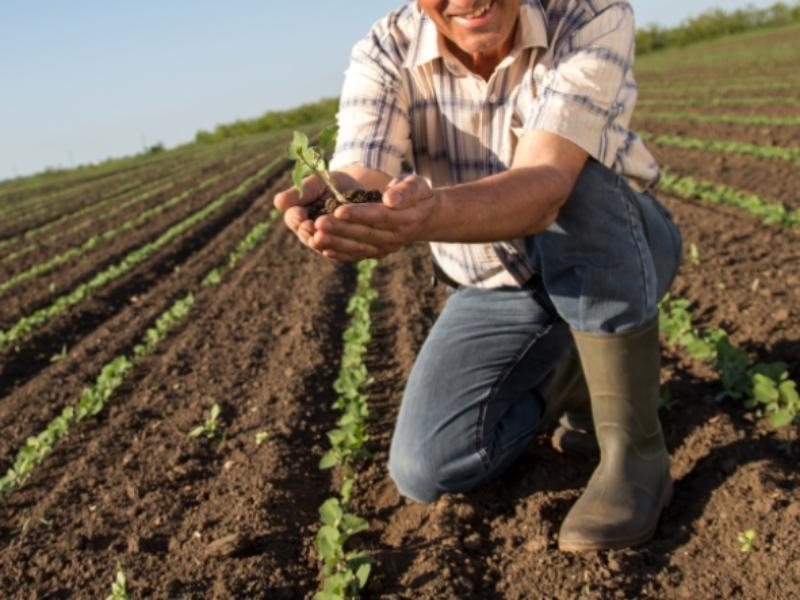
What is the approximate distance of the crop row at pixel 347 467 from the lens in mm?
2359

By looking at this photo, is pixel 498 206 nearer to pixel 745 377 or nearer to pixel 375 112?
pixel 375 112

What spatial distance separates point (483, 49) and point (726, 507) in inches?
58.4

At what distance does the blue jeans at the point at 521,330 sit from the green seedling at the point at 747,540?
628mm

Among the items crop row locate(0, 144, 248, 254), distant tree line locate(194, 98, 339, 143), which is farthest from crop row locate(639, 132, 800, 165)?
distant tree line locate(194, 98, 339, 143)

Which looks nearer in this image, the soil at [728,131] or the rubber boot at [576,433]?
the rubber boot at [576,433]

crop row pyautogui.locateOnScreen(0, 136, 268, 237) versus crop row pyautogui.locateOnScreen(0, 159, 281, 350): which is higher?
crop row pyautogui.locateOnScreen(0, 159, 281, 350)

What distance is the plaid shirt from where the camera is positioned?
2.39m

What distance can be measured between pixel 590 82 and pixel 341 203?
81 cm

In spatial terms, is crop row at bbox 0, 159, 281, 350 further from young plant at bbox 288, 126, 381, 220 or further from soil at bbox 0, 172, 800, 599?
young plant at bbox 288, 126, 381, 220

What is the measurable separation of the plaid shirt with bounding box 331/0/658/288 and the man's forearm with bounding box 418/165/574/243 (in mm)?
197

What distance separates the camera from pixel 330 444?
3.61 metres

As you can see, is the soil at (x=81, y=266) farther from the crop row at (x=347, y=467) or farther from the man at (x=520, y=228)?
the man at (x=520, y=228)

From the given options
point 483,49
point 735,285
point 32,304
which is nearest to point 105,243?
point 32,304

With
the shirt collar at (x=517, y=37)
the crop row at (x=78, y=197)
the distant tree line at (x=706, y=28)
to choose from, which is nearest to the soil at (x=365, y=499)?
the shirt collar at (x=517, y=37)
